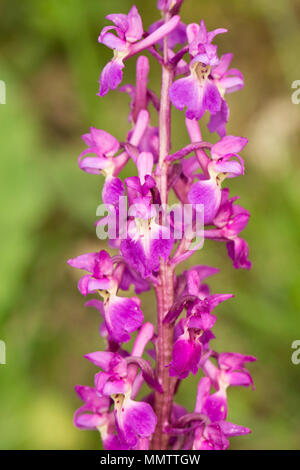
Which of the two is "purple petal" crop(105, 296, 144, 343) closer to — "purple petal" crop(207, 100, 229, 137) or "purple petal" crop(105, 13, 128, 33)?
"purple petal" crop(207, 100, 229, 137)

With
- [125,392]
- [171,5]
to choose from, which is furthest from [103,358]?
[171,5]

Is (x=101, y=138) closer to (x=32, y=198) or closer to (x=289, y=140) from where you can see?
(x=32, y=198)

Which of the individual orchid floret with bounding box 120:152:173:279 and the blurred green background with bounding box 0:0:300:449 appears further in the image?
the blurred green background with bounding box 0:0:300:449

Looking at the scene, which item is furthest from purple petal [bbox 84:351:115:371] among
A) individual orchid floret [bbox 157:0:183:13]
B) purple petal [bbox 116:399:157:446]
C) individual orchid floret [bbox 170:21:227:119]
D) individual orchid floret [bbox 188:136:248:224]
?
individual orchid floret [bbox 157:0:183:13]

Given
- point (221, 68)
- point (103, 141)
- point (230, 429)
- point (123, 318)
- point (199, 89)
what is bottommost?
point (230, 429)

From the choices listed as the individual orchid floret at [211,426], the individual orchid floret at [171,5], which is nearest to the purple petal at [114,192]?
the individual orchid floret at [171,5]

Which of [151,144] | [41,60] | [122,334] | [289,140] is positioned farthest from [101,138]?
[41,60]

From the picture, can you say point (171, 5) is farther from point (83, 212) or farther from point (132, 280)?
point (83, 212)
